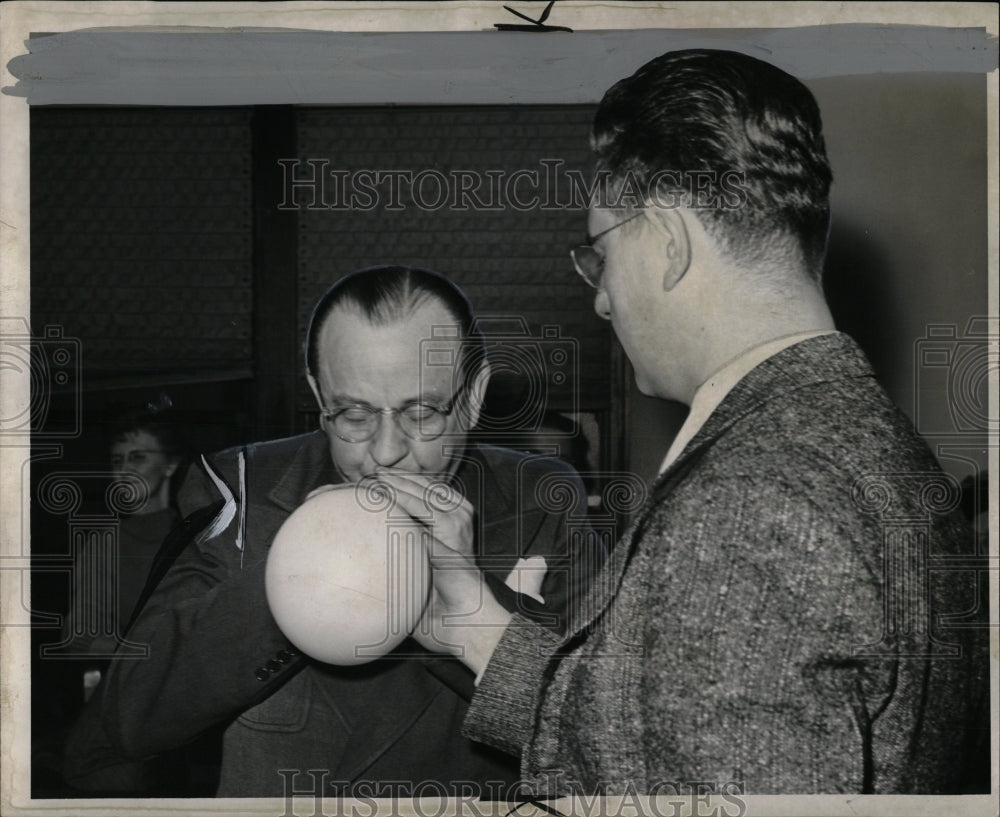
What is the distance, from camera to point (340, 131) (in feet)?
7.65

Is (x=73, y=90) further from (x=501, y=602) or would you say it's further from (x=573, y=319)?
(x=501, y=602)

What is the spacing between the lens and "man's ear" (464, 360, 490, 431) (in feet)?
7.38

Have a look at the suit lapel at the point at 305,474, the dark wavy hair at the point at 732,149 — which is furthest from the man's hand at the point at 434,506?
the dark wavy hair at the point at 732,149

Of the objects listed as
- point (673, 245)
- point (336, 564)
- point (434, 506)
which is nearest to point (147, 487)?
point (336, 564)

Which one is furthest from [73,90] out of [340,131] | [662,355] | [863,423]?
[863,423]

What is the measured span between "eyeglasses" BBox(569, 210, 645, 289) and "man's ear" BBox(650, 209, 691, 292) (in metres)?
0.05

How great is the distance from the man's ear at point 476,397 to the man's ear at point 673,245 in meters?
0.40

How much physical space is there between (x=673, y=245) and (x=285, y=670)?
3.57ft

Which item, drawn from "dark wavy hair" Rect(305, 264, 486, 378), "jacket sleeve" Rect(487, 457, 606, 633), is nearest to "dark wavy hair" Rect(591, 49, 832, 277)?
"dark wavy hair" Rect(305, 264, 486, 378)

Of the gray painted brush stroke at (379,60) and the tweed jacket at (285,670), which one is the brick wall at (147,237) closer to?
the gray painted brush stroke at (379,60)

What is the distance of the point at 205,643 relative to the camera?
2.25 metres

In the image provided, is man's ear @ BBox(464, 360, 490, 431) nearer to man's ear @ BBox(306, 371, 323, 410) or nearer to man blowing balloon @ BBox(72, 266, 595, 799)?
man blowing balloon @ BBox(72, 266, 595, 799)

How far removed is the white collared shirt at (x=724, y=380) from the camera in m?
2.05

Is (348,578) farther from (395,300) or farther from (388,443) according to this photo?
(395,300)
